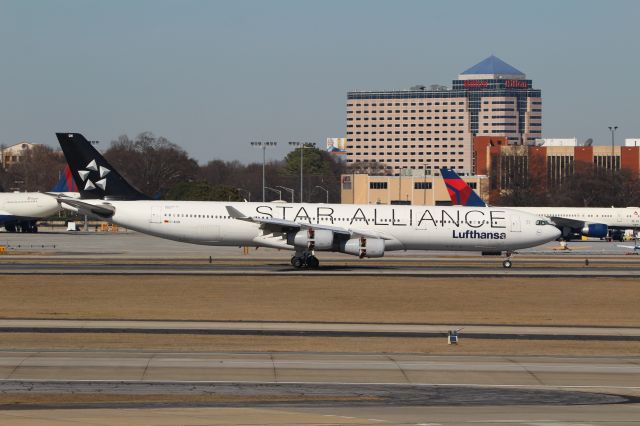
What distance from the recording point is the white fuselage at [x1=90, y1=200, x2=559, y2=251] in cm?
6375

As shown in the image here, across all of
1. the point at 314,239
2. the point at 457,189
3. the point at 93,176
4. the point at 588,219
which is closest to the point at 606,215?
the point at 588,219

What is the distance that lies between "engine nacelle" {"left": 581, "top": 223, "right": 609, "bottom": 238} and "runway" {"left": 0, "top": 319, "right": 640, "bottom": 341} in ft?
213

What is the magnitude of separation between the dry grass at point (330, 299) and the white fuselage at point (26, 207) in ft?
197

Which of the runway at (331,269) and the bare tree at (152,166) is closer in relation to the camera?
the runway at (331,269)

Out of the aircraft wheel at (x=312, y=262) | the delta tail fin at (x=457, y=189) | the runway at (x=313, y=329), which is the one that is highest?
the delta tail fin at (x=457, y=189)

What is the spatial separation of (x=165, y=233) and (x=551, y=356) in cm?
3623

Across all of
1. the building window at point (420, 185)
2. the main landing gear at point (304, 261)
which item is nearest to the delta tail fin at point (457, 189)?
the building window at point (420, 185)

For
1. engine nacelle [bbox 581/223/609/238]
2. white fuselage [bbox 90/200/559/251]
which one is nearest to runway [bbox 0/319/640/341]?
white fuselage [bbox 90/200/559/251]

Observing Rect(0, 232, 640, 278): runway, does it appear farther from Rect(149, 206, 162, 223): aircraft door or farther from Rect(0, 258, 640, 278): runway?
Rect(149, 206, 162, 223): aircraft door

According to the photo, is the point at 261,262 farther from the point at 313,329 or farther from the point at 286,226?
the point at 313,329

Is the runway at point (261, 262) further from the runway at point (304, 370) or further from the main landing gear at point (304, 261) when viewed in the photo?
the runway at point (304, 370)

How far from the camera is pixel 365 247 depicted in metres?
61.7

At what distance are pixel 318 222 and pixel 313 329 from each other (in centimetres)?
2686

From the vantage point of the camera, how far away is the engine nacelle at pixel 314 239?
6141cm
